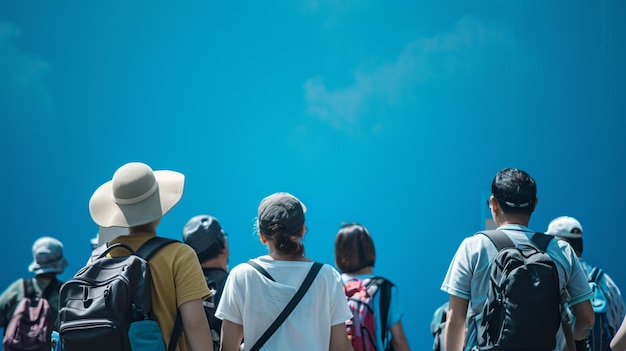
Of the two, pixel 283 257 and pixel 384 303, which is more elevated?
pixel 283 257

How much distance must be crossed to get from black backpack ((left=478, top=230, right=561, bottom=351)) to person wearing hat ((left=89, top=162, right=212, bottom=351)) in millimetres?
980

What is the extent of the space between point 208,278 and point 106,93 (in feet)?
10.1

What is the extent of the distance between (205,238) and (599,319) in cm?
239

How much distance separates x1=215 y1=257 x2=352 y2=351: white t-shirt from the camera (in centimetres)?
240

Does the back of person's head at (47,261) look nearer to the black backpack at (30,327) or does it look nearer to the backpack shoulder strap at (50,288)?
the backpack shoulder strap at (50,288)

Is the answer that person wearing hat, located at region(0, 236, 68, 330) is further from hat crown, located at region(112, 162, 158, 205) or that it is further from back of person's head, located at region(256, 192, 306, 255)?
back of person's head, located at region(256, 192, 306, 255)

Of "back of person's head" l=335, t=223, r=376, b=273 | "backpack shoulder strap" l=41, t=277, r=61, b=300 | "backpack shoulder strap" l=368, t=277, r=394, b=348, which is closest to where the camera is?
"backpack shoulder strap" l=368, t=277, r=394, b=348

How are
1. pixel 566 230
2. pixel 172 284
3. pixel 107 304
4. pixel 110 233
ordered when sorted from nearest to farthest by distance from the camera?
1. pixel 107 304
2. pixel 172 284
3. pixel 110 233
4. pixel 566 230

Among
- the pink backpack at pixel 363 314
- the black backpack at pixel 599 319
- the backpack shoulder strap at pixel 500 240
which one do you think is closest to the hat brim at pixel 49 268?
the pink backpack at pixel 363 314

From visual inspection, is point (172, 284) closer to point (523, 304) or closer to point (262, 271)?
point (262, 271)

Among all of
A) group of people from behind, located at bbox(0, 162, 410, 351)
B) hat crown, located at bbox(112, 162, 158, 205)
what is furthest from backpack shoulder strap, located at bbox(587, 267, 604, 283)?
hat crown, located at bbox(112, 162, 158, 205)

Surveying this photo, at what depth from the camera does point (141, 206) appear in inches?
94.3

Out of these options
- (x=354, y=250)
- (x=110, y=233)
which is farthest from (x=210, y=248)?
(x=354, y=250)

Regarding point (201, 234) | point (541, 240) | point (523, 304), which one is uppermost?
point (201, 234)
